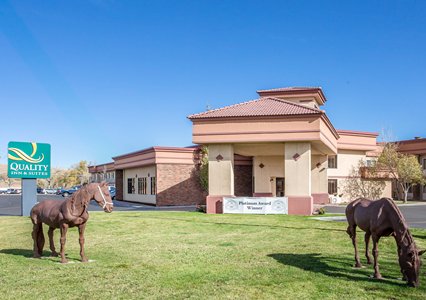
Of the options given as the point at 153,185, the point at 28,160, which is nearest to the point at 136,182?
the point at 153,185

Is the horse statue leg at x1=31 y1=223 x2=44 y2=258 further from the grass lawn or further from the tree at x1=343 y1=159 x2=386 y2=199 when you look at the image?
the tree at x1=343 y1=159 x2=386 y2=199

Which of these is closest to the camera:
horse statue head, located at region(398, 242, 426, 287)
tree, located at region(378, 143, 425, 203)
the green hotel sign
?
horse statue head, located at region(398, 242, 426, 287)

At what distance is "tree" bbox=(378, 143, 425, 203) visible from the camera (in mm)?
43188

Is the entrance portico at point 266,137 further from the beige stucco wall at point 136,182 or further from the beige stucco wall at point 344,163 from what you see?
the beige stucco wall at point 136,182

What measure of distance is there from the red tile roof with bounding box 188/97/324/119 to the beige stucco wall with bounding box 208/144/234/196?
227 centimetres

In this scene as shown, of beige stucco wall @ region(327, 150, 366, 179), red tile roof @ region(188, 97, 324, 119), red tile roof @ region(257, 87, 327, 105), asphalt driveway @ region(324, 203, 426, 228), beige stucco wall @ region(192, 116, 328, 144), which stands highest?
red tile roof @ region(257, 87, 327, 105)

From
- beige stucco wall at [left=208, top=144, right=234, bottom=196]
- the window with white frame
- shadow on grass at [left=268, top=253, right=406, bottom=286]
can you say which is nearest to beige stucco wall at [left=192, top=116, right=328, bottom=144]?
beige stucco wall at [left=208, top=144, right=234, bottom=196]

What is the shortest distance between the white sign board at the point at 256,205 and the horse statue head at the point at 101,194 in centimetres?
1780

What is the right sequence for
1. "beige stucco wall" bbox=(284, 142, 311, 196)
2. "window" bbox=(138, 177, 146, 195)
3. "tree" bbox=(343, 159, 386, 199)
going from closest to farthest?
"beige stucco wall" bbox=(284, 142, 311, 196) → "window" bbox=(138, 177, 146, 195) → "tree" bbox=(343, 159, 386, 199)

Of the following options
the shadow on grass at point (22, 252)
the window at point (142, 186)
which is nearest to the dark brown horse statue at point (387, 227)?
the shadow on grass at point (22, 252)

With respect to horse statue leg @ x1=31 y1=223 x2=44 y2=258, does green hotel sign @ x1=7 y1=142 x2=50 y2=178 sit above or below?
above

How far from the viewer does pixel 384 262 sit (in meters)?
11.2

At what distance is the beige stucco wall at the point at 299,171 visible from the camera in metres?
27.1

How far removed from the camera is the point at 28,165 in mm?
27875
